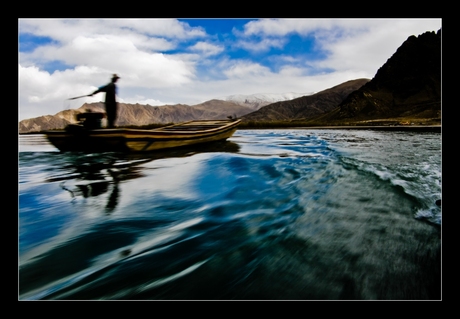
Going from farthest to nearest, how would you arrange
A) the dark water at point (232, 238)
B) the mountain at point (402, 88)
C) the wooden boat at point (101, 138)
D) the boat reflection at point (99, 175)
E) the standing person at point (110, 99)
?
the mountain at point (402, 88) → the standing person at point (110, 99) → the wooden boat at point (101, 138) → the boat reflection at point (99, 175) → the dark water at point (232, 238)

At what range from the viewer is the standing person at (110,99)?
1033 centimetres

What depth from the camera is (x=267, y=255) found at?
3.01 m

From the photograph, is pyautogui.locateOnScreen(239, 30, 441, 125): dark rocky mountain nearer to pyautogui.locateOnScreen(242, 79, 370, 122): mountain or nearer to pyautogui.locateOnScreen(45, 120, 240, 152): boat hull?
pyautogui.locateOnScreen(242, 79, 370, 122): mountain

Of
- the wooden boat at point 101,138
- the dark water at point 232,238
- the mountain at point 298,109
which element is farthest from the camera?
the mountain at point 298,109

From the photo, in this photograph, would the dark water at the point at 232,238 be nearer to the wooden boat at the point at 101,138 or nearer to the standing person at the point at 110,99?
the wooden boat at the point at 101,138

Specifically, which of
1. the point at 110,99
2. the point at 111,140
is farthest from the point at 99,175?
the point at 110,99

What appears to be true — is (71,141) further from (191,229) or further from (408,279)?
(408,279)

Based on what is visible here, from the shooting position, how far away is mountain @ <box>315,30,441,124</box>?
87000 mm

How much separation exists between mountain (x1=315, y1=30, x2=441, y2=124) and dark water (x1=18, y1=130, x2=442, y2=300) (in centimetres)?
8657

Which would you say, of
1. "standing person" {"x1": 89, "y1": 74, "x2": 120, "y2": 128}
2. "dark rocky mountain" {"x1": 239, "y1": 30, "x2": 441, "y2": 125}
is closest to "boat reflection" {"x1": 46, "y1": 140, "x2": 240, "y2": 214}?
"standing person" {"x1": 89, "y1": 74, "x2": 120, "y2": 128}

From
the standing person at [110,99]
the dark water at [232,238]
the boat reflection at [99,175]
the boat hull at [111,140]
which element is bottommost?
the dark water at [232,238]

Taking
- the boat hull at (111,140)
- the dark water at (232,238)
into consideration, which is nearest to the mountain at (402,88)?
the boat hull at (111,140)

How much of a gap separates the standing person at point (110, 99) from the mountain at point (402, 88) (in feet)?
280
